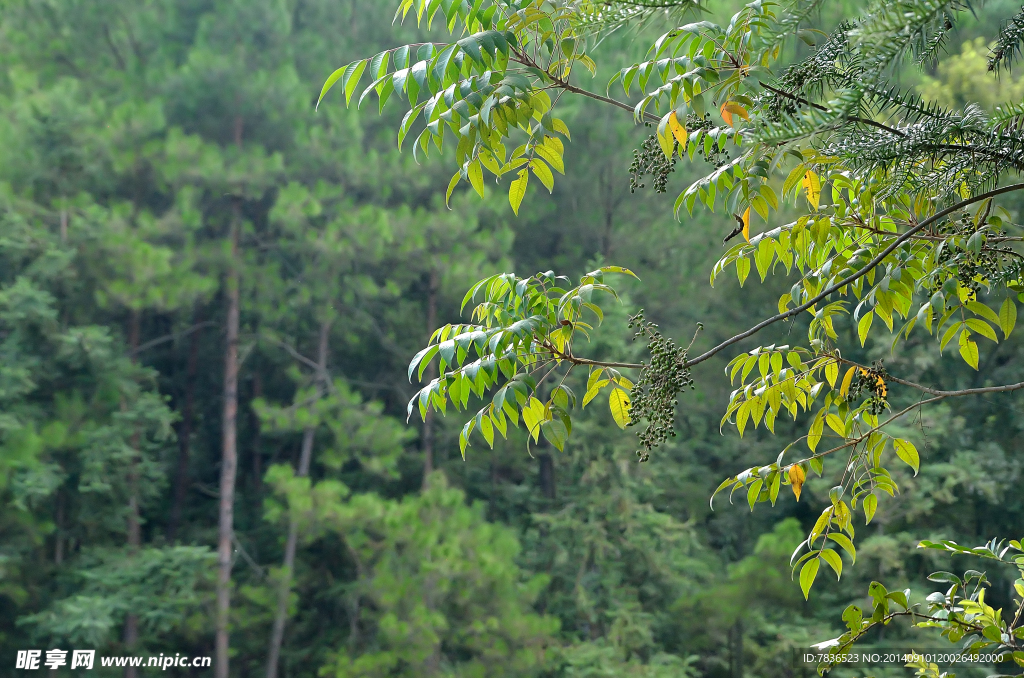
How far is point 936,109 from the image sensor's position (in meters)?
1.04

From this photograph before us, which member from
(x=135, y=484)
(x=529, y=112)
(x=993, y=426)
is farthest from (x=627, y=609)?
(x=529, y=112)

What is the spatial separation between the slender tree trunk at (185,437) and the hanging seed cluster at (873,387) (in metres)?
8.82

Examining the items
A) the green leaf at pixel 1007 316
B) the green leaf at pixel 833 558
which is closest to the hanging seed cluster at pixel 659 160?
the green leaf at pixel 1007 316

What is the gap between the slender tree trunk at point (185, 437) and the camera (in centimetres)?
924

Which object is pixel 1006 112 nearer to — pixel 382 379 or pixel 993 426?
pixel 993 426

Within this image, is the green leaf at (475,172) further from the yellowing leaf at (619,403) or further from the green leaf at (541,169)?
the yellowing leaf at (619,403)

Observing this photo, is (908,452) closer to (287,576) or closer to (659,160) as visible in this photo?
(659,160)

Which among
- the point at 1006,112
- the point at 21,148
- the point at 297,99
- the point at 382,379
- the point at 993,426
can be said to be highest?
the point at 297,99

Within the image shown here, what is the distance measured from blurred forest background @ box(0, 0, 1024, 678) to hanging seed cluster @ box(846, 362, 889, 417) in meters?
5.39

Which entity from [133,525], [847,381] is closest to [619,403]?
[847,381]

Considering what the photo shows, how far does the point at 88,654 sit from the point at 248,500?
112 inches

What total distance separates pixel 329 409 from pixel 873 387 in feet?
23.4

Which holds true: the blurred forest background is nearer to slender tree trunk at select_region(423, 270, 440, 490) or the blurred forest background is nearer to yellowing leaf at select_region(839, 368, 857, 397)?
slender tree trunk at select_region(423, 270, 440, 490)

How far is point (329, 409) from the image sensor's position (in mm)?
8125
